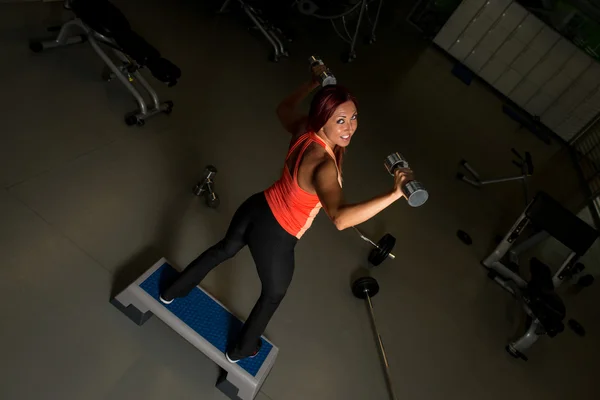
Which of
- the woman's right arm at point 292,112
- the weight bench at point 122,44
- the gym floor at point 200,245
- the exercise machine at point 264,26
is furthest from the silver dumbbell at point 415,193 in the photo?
the exercise machine at point 264,26

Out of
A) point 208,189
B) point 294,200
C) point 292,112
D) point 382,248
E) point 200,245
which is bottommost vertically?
point 200,245

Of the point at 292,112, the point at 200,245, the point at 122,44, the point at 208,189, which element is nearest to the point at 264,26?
the point at 122,44

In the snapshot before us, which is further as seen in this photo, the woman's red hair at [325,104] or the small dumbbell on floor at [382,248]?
the small dumbbell on floor at [382,248]

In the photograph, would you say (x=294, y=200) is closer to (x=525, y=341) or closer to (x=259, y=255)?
(x=259, y=255)

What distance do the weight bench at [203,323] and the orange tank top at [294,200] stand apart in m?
0.65

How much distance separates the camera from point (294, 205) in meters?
1.38

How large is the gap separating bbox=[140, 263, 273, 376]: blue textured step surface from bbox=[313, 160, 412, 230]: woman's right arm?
93cm

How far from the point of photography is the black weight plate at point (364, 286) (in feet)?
7.62

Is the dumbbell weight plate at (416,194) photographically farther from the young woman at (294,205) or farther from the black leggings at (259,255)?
the black leggings at (259,255)

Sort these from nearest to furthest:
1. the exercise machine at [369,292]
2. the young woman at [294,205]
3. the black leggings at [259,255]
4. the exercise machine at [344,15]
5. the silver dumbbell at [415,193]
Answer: the silver dumbbell at [415,193], the young woman at [294,205], the black leggings at [259,255], the exercise machine at [369,292], the exercise machine at [344,15]

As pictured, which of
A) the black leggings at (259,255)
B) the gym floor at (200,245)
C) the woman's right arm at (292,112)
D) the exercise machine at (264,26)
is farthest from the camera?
the exercise machine at (264,26)

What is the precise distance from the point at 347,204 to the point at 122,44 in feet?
6.25

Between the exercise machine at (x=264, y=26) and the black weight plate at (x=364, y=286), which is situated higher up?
the exercise machine at (x=264, y=26)

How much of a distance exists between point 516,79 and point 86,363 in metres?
5.28
